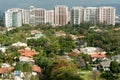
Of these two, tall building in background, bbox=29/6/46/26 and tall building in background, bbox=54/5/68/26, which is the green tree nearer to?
tall building in background, bbox=54/5/68/26

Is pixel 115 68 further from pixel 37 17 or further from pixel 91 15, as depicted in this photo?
pixel 37 17

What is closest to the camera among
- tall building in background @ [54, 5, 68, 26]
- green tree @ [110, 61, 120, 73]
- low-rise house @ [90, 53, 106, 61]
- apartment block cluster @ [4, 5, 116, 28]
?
green tree @ [110, 61, 120, 73]

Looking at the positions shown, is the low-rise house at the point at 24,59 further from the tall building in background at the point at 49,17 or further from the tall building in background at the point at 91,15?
the tall building in background at the point at 49,17

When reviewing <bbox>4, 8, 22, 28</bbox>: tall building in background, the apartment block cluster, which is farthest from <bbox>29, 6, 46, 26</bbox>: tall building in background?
<bbox>4, 8, 22, 28</bbox>: tall building in background

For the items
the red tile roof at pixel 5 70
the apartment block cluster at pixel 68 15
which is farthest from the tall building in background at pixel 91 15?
the red tile roof at pixel 5 70

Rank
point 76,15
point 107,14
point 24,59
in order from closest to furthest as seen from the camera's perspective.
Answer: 1. point 24,59
2. point 76,15
3. point 107,14

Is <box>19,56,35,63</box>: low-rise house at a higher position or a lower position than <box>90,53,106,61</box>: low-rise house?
higher

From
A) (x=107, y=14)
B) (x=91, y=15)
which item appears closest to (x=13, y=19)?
(x=91, y=15)
